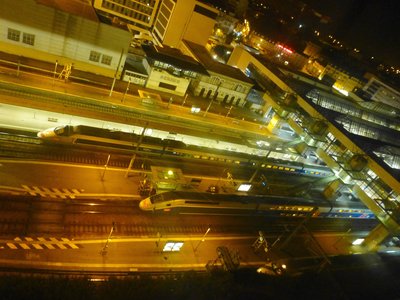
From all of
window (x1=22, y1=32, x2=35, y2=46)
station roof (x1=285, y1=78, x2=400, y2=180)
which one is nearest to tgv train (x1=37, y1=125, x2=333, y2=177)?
station roof (x1=285, y1=78, x2=400, y2=180)

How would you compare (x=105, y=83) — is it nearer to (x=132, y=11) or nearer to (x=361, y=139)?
(x=132, y=11)

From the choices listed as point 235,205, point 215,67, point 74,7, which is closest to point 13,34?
point 74,7

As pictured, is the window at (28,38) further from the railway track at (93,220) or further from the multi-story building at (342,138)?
the multi-story building at (342,138)

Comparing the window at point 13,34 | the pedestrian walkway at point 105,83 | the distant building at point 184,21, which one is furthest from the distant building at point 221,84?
the window at point 13,34

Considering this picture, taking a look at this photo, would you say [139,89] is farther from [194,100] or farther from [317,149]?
[317,149]

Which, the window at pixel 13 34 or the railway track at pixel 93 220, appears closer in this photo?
the railway track at pixel 93 220

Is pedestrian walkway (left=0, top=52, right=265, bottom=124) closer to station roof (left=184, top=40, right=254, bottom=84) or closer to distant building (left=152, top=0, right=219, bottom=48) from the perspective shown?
station roof (left=184, top=40, right=254, bottom=84)
